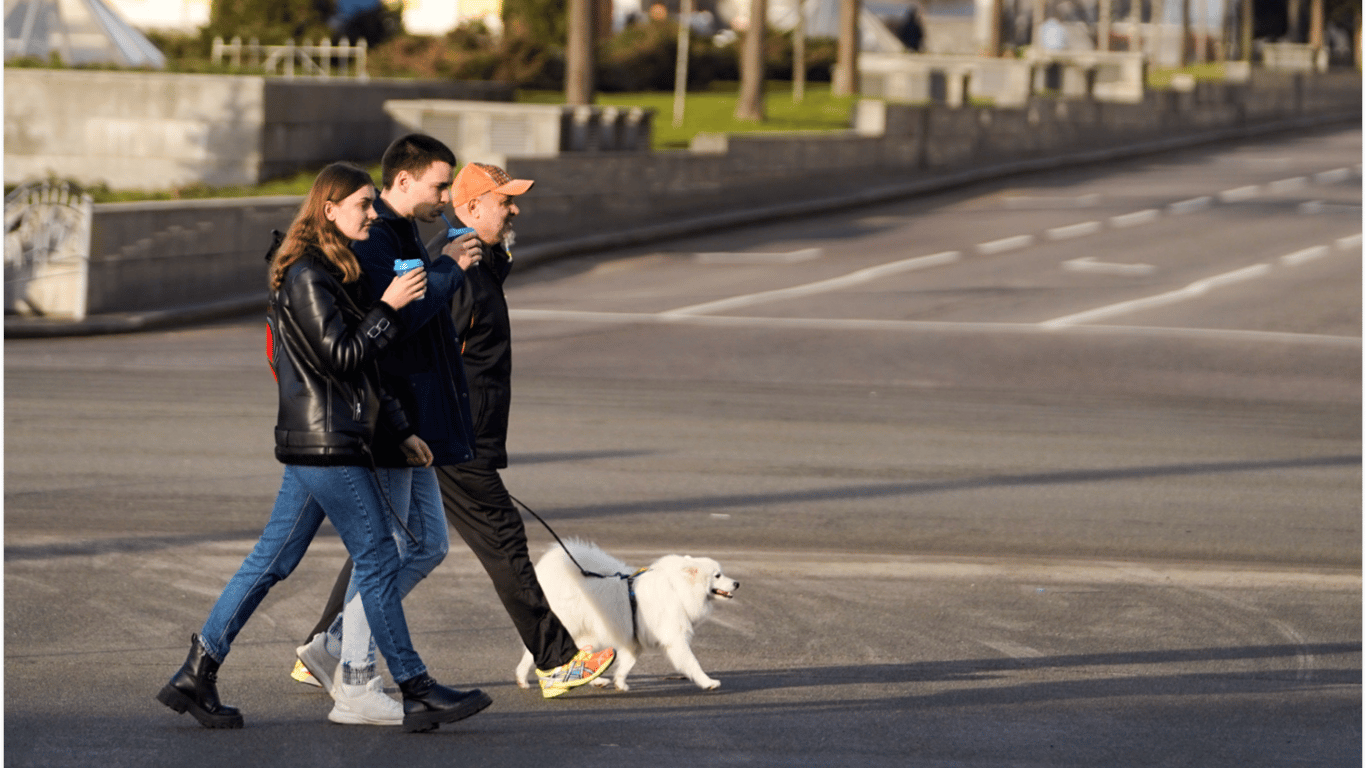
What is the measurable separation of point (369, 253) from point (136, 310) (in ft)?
44.8

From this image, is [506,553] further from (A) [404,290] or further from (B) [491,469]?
(A) [404,290]

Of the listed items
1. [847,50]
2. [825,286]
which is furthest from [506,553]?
[847,50]

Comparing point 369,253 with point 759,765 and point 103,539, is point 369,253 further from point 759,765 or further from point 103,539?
point 103,539

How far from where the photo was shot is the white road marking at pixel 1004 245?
978 inches

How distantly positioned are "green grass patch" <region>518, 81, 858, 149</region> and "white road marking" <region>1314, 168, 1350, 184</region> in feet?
31.5

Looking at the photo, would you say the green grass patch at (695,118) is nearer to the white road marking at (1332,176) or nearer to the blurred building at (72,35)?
the blurred building at (72,35)

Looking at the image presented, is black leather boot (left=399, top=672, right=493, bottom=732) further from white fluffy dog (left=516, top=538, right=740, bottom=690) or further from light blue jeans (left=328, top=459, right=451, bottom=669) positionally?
white fluffy dog (left=516, top=538, right=740, bottom=690)

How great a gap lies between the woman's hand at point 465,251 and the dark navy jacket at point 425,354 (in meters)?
0.04

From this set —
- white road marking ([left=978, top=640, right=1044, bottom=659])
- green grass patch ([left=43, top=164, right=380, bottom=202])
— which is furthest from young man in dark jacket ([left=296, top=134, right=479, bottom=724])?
green grass patch ([left=43, top=164, right=380, bottom=202])

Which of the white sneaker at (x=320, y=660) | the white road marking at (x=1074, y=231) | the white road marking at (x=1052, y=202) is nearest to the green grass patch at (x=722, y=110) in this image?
the white road marking at (x=1052, y=202)

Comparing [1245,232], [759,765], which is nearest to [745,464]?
[759,765]

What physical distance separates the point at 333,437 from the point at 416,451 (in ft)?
0.89

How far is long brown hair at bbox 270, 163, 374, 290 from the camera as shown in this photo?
5.29 metres

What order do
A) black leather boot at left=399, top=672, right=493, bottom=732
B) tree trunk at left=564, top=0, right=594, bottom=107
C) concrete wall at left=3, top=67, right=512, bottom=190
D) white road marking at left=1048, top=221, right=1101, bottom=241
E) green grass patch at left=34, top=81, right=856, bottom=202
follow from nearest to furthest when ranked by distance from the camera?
black leather boot at left=399, top=672, right=493, bottom=732, green grass patch at left=34, top=81, right=856, bottom=202, concrete wall at left=3, top=67, right=512, bottom=190, white road marking at left=1048, top=221, right=1101, bottom=241, tree trunk at left=564, top=0, right=594, bottom=107
